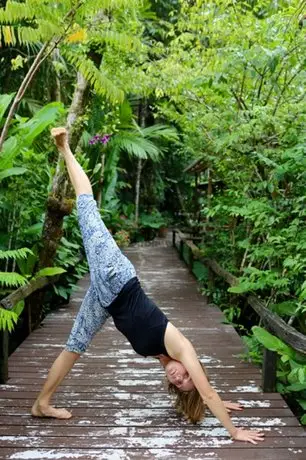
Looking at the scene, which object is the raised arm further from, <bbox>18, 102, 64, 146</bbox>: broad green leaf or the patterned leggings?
<bbox>18, 102, 64, 146</bbox>: broad green leaf

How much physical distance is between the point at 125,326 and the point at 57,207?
273 cm

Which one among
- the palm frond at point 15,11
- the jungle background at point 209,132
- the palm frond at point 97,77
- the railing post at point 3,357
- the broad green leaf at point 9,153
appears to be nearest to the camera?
the palm frond at point 15,11

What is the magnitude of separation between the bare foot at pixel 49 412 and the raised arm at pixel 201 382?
86 cm

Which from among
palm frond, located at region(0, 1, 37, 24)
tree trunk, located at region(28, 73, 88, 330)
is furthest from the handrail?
palm frond, located at region(0, 1, 37, 24)

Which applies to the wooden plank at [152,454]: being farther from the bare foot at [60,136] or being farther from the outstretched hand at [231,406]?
the bare foot at [60,136]

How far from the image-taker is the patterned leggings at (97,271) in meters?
3.02

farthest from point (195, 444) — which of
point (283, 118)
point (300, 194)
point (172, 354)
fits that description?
point (283, 118)

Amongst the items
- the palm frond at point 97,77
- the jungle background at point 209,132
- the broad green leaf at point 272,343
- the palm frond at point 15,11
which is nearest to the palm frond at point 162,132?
the jungle background at point 209,132

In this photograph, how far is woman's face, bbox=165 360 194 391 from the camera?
2.87m

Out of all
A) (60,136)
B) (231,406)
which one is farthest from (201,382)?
(60,136)

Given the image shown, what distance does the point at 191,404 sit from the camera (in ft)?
10.0

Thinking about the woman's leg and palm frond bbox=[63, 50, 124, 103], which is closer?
the woman's leg

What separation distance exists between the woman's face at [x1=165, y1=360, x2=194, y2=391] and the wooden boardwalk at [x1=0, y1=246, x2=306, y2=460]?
1.13 ft

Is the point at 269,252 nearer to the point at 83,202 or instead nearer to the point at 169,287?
the point at 83,202
